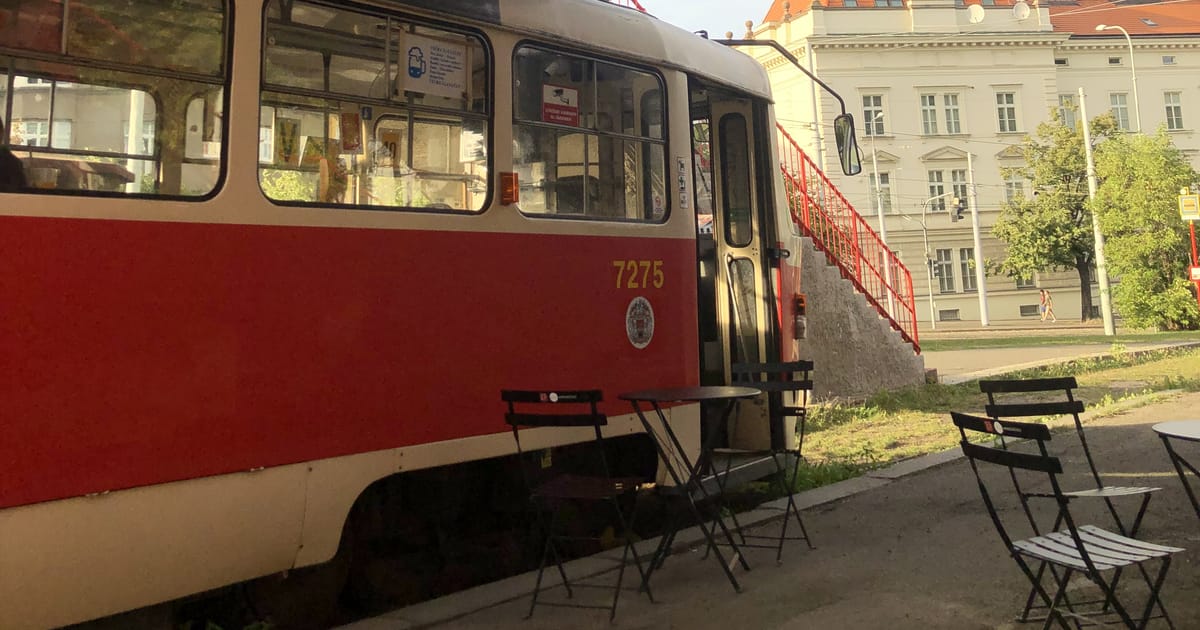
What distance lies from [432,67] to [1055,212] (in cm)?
3901

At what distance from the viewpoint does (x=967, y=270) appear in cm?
4584

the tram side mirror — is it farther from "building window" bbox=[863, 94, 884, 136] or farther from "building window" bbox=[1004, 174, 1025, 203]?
"building window" bbox=[1004, 174, 1025, 203]

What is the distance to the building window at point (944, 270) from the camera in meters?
45.6

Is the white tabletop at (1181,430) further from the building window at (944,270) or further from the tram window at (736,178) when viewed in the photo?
the building window at (944,270)

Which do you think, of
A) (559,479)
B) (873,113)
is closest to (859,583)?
(559,479)

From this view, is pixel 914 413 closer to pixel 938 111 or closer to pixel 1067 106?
pixel 938 111

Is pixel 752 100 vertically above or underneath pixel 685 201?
above

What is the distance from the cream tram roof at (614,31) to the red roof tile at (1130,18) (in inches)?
1971

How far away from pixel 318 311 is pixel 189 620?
156 cm

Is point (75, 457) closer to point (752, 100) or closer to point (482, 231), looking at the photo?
point (482, 231)

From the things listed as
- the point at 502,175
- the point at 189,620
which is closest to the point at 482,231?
the point at 502,175

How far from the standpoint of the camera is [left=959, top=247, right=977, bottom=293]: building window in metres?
45.6

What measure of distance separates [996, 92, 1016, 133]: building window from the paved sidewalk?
144ft

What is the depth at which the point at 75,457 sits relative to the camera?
3371 mm
